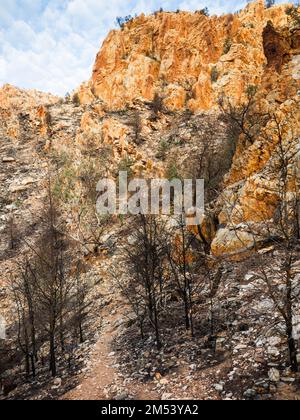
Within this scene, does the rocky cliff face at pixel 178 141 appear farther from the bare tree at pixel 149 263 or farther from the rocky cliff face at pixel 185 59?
the bare tree at pixel 149 263

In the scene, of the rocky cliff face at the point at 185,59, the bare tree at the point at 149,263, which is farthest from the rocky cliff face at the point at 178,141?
the bare tree at the point at 149,263

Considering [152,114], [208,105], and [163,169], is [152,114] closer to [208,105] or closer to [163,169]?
[208,105]

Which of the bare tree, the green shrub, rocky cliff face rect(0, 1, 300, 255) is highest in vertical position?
rocky cliff face rect(0, 1, 300, 255)

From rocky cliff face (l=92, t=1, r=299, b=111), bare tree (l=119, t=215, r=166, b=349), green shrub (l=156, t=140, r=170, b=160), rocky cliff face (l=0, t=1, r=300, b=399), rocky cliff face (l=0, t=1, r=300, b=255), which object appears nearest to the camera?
bare tree (l=119, t=215, r=166, b=349)

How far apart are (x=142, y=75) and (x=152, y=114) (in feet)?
29.9

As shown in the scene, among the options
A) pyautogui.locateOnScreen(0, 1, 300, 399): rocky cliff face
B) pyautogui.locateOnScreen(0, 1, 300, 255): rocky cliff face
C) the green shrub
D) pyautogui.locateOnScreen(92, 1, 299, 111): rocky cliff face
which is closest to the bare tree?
pyautogui.locateOnScreen(0, 1, 300, 399): rocky cliff face

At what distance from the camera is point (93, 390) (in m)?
9.28

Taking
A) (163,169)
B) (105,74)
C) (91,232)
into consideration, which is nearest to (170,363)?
(91,232)

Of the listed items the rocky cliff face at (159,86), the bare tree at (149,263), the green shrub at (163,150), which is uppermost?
the rocky cliff face at (159,86)

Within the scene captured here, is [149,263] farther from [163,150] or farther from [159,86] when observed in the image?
[159,86]

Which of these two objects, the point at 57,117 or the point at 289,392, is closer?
the point at 289,392

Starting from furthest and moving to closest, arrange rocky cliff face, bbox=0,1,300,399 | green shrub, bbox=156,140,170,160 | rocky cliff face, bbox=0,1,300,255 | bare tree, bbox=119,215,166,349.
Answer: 1. rocky cliff face, bbox=0,1,300,255
2. green shrub, bbox=156,140,170,160
3. rocky cliff face, bbox=0,1,300,399
4. bare tree, bbox=119,215,166,349

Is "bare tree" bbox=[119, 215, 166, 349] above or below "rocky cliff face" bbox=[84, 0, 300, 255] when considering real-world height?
below

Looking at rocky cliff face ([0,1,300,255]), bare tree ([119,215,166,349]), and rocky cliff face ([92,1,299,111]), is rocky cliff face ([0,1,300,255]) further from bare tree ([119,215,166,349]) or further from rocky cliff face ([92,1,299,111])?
bare tree ([119,215,166,349])
